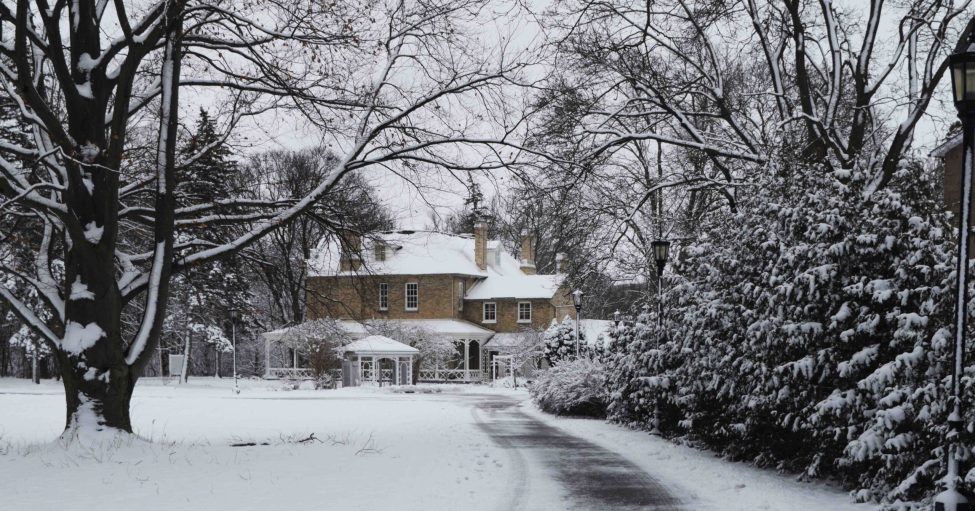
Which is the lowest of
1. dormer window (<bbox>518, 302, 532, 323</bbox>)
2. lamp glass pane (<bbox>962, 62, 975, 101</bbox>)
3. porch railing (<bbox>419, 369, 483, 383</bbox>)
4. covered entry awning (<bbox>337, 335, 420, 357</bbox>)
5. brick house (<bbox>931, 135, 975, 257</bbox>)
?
porch railing (<bbox>419, 369, 483, 383</bbox>)

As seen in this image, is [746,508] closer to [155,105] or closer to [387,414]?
[155,105]

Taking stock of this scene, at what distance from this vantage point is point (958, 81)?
7.61m

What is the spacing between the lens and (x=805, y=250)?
422 inches

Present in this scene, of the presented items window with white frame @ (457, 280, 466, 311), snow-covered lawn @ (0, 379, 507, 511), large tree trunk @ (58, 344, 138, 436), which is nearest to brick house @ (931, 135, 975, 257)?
snow-covered lawn @ (0, 379, 507, 511)

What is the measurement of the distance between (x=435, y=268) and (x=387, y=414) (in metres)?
34.5

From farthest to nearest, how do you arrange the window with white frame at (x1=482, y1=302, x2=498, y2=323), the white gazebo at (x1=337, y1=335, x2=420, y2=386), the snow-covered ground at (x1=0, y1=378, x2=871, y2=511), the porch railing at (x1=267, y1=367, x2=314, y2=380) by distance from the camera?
the window with white frame at (x1=482, y1=302, x2=498, y2=323) < the porch railing at (x1=267, y1=367, x2=314, y2=380) < the white gazebo at (x1=337, y1=335, x2=420, y2=386) < the snow-covered ground at (x1=0, y1=378, x2=871, y2=511)

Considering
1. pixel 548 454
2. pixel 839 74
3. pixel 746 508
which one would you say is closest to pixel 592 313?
pixel 839 74

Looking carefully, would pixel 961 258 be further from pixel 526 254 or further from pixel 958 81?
pixel 526 254

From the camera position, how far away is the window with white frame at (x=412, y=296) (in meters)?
58.6

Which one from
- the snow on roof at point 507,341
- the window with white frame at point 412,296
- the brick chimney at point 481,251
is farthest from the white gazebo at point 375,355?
the brick chimney at point 481,251

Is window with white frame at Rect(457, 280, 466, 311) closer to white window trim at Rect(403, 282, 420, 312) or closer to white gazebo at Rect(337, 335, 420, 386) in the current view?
white window trim at Rect(403, 282, 420, 312)

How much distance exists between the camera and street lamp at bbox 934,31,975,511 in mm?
7262

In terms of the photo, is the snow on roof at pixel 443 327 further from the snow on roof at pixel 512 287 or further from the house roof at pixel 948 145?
the house roof at pixel 948 145

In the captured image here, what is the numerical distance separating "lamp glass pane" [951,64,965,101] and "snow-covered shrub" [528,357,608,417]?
48.7ft
